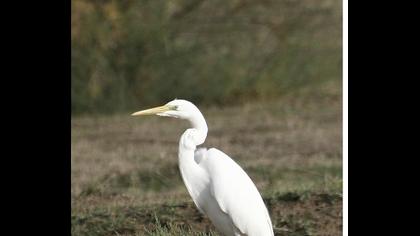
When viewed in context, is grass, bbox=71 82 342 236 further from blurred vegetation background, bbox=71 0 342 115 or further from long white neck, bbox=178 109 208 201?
long white neck, bbox=178 109 208 201

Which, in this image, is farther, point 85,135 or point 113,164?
point 85,135

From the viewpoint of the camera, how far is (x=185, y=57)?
6902mm

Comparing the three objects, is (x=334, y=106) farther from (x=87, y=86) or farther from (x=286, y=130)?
(x=87, y=86)

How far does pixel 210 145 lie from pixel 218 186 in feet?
7.83

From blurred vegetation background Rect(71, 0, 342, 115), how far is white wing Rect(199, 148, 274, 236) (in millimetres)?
3477

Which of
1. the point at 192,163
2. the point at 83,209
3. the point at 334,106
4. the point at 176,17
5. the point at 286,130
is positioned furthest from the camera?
the point at 176,17

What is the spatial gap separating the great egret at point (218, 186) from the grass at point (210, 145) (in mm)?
344

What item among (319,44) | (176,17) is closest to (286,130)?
(319,44)

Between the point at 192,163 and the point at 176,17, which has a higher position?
the point at 176,17

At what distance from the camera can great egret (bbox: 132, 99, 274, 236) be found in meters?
3.33

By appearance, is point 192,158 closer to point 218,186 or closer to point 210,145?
point 218,186

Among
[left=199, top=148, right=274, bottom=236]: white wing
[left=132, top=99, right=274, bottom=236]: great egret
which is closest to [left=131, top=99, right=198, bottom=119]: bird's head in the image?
[left=132, top=99, right=274, bottom=236]: great egret

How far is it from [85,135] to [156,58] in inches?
42.2

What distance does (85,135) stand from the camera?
20.1 feet
